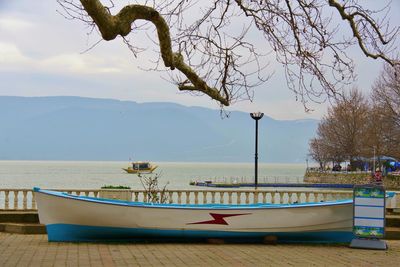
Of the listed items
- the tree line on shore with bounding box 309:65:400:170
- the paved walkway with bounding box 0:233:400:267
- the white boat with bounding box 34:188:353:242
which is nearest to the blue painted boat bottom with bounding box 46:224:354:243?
the white boat with bounding box 34:188:353:242

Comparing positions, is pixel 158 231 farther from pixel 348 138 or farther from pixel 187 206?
pixel 348 138

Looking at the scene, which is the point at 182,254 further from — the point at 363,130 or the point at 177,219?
the point at 363,130

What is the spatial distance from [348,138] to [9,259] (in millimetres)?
74813

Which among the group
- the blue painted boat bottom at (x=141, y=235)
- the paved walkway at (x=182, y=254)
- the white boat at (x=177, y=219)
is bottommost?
the paved walkway at (x=182, y=254)

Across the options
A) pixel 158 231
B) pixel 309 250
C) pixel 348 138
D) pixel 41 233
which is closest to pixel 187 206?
pixel 158 231

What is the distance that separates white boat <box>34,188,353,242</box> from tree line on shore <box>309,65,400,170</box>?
35592mm

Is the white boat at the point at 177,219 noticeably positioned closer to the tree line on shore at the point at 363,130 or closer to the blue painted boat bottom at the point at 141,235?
the blue painted boat bottom at the point at 141,235

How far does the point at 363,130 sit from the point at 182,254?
66.9 meters

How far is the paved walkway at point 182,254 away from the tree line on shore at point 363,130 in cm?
3666

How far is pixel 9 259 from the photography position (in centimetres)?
1030

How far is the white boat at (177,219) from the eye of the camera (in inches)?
501

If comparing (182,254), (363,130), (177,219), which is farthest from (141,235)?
(363,130)

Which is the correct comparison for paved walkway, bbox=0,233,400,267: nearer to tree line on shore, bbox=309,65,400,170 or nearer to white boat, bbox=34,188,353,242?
white boat, bbox=34,188,353,242

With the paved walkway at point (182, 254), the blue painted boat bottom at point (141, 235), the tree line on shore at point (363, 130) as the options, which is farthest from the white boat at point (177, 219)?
the tree line on shore at point (363, 130)
